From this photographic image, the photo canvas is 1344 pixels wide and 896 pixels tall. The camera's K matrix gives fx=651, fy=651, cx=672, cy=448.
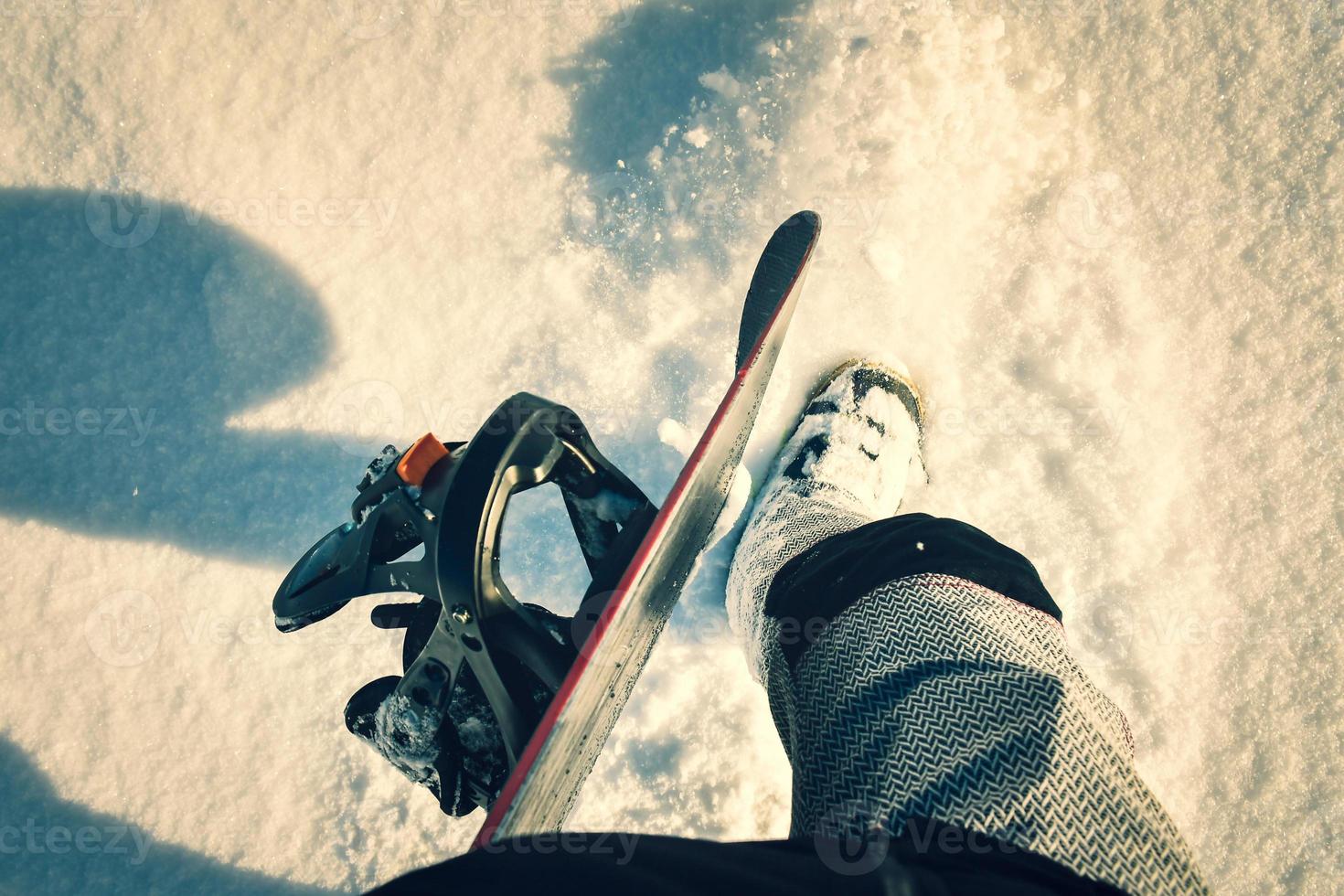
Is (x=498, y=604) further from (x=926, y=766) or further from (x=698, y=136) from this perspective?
(x=698, y=136)

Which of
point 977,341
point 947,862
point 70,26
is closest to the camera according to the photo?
point 947,862

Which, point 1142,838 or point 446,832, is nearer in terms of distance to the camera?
point 1142,838

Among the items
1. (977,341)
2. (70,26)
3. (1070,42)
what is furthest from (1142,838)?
(70,26)

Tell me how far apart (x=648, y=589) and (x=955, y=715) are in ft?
1.49

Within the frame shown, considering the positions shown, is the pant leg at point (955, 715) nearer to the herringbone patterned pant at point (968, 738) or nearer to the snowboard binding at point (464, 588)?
the herringbone patterned pant at point (968, 738)

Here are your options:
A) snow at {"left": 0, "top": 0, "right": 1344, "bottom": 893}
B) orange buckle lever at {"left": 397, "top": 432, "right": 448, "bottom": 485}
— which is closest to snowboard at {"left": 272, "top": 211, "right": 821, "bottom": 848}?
orange buckle lever at {"left": 397, "top": 432, "right": 448, "bottom": 485}

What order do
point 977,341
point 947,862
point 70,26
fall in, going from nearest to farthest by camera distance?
1. point 947,862
2. point 70,26
3. point 977,341

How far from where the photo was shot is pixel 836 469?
150 cm

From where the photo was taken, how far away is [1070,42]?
4.89 feet

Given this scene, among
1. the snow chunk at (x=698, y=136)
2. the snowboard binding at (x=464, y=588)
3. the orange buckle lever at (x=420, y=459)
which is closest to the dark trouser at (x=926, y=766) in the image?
the snowboard binding at (x=464, y=588)

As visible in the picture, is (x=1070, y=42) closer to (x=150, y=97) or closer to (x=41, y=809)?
(x=150, y=97)

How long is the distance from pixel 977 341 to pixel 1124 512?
0.52 meters

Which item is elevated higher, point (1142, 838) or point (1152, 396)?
point (1152, 396)

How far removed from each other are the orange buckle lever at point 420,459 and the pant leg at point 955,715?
616 mm
